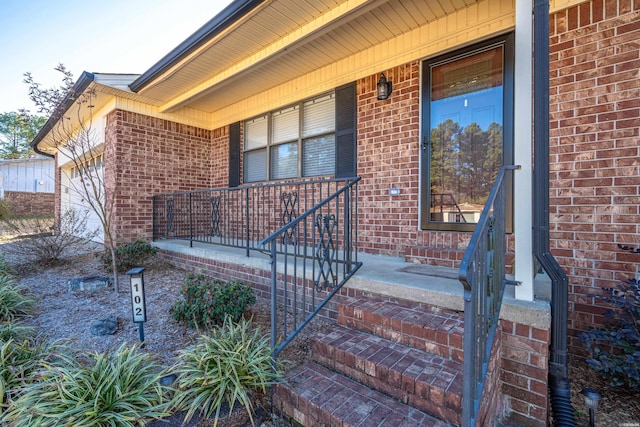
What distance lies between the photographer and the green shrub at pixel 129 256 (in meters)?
4.58

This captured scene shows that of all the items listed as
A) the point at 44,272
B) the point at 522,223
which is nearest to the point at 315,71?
the point at 522,223

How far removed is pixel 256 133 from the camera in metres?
5.51

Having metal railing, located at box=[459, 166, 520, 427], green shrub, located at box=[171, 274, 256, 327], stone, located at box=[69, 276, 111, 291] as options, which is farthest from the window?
metal railing, located at box=[459, 166, 520, 427]

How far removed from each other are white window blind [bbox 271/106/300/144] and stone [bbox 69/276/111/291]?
3.23 meters

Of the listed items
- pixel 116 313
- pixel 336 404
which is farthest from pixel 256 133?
pixel 336 404

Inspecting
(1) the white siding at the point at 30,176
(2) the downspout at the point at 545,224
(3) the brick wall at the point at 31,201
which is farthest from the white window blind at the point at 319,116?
(1) the white siding at the point at 30,176

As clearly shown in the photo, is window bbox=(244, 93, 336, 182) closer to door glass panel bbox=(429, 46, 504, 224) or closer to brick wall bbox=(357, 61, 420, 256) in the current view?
brick wall bbox=(357, 61, 420, 256)

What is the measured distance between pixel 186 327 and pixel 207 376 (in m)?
1.26

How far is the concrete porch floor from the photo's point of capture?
71.6 inches

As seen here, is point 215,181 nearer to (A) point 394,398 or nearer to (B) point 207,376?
(B) point 207,376

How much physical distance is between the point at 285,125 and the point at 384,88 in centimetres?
195

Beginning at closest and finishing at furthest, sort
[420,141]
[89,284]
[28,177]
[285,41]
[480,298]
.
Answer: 1. [480,298]
2. [420,141]
3. [285,41]
4. [89,284]
5. [28,177]

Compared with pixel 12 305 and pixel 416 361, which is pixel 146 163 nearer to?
pixel 12 305

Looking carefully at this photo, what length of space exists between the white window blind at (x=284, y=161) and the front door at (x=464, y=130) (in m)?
2.16
